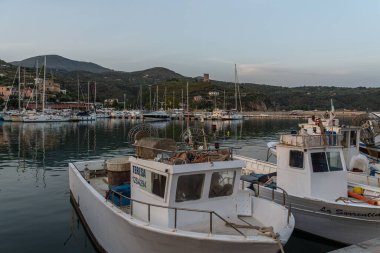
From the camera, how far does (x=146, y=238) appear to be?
9.23 meters

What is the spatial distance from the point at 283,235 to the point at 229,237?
137 cm

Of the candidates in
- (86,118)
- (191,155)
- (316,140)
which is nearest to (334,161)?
(316,140)

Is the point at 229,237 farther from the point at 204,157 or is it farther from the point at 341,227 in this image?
the point at 341,227

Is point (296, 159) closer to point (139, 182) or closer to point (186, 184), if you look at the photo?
point (186, 184)

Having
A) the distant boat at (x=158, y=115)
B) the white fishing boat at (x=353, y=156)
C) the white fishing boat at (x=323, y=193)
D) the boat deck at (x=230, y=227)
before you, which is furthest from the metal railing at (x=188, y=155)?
the distant boat at (x=158, y=115)

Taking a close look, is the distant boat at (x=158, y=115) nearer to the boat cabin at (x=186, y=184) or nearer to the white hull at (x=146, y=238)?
the white hull at (x=146, y=238)

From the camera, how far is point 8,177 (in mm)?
24312

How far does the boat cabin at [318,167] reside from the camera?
44.5ft

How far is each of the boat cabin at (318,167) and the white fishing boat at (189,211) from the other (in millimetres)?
3472

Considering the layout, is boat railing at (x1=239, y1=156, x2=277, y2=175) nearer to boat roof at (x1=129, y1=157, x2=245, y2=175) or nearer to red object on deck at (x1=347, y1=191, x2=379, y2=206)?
red object on deck at (x1=347, y1=191, x2=379, y2=206)

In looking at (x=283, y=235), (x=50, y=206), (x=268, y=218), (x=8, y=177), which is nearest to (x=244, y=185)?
Result: (x=268, y=218)

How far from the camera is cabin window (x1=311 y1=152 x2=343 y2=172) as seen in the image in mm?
13633

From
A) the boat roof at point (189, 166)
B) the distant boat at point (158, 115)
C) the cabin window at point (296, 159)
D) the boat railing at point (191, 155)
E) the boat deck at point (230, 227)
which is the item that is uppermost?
the boat railing at point (191, 155)

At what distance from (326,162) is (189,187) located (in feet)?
21.3
